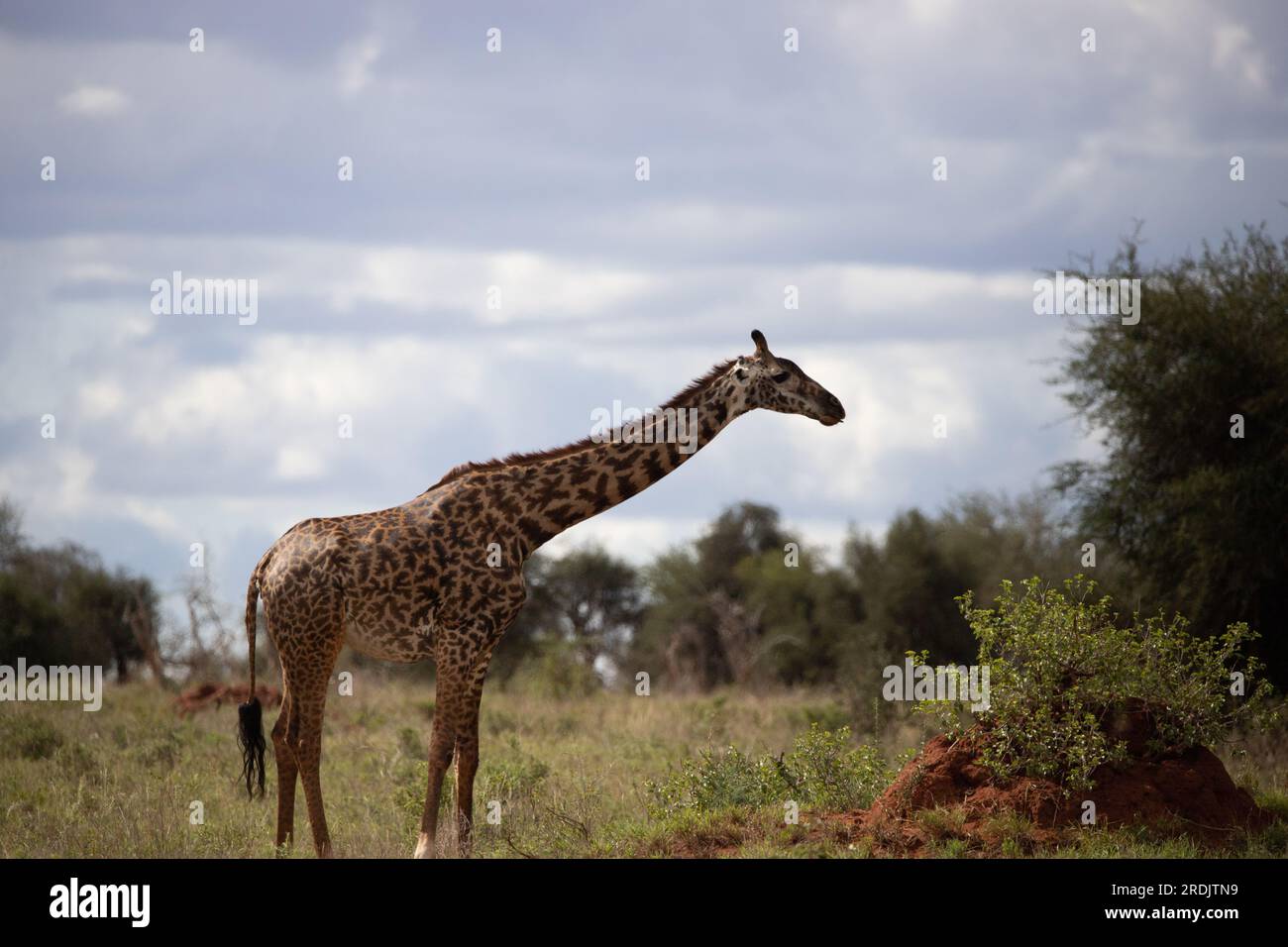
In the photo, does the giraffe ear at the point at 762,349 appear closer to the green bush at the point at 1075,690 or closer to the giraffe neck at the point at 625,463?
the giraffe neck at the point at 625,463

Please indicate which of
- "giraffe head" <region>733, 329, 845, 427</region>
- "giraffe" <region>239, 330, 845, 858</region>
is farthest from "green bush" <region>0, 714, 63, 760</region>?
"giraffe head" <region>733, 329, 845, 427</region>

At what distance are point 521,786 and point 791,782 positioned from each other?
275cm

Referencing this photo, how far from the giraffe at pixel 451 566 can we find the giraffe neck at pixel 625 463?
0.01m

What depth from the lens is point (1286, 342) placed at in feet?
68.0

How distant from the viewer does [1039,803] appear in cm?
1060

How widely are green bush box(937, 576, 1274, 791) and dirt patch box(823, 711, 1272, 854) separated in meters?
0.13

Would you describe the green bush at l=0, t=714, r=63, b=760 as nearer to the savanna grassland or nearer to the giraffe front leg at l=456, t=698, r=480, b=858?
the savanna grassland

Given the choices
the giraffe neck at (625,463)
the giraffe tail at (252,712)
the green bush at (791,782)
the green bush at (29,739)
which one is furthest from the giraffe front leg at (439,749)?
the green bush at (29,739)

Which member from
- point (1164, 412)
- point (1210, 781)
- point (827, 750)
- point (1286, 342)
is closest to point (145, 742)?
point (827, 750)

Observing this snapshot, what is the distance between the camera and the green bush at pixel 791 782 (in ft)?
38.5

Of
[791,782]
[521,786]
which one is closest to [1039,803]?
[791,782]

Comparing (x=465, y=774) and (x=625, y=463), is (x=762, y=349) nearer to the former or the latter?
(x=625, y=463)

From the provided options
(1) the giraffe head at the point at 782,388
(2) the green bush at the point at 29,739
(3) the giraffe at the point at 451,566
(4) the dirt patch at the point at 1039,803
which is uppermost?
(1) the giraffe head at the point at 782,388
